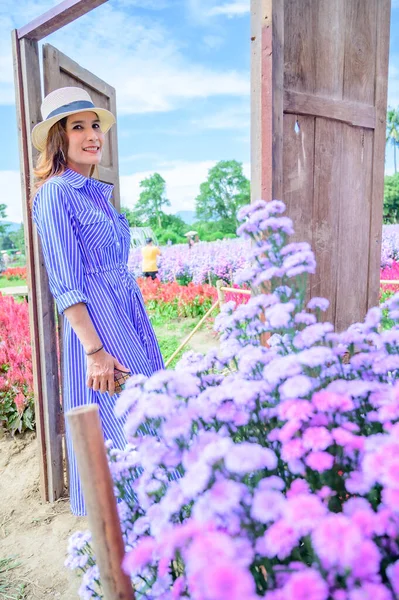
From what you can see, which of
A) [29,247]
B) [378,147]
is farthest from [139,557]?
[29,247]

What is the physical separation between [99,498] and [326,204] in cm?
180

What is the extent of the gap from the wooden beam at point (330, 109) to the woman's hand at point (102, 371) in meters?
1.20

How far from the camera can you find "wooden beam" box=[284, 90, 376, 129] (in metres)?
1.94

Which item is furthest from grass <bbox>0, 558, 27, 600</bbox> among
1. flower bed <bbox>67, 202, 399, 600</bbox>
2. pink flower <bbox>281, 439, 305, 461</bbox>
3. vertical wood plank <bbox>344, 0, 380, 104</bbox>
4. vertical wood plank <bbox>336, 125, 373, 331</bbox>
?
vertical wood plank <bbox>344, 0, 380, 104</bbox>

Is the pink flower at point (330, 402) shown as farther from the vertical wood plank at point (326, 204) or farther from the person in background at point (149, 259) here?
the person in background at point (149, 259)

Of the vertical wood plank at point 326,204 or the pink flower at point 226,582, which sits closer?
the pink flower at point 226,582

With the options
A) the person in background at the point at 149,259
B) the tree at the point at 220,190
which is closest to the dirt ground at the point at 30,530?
the person in background at the point at 149,259

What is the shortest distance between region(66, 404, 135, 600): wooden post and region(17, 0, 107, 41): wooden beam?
2.47 metres

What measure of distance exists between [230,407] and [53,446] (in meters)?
2.50

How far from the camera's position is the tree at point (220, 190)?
6194 centimetres

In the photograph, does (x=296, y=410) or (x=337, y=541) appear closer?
(x=337, y=541)

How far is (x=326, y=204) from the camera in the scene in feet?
7.16

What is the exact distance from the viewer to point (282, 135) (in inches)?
74.4

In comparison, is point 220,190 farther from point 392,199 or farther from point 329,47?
point 329,47
